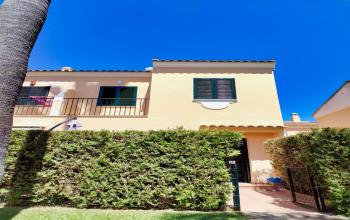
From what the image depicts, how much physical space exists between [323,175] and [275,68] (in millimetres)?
9594

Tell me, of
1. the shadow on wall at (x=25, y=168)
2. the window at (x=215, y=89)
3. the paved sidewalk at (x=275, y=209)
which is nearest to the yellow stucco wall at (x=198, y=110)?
the window at (x=215, y=89)

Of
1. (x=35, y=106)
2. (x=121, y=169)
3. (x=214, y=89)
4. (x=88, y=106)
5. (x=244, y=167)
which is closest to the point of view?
(x=121, y=169)

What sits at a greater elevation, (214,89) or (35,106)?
(214,89)

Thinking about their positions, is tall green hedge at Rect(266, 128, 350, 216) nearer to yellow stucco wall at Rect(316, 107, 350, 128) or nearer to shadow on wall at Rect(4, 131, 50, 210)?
shadow on wall at Rect(4, 131, 50, 210)

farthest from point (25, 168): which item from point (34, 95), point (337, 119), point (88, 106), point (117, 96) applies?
point (337, 119)

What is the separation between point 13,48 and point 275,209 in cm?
838

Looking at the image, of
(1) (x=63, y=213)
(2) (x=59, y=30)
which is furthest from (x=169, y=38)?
(1) (x=63, y=213)

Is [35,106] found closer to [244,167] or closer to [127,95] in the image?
[127,95]

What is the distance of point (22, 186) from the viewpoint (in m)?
6.18

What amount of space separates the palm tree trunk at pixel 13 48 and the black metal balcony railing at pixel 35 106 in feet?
38.2

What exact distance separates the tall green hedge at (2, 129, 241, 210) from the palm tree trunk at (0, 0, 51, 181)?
2664 millimetres

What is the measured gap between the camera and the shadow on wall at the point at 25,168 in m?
6.17

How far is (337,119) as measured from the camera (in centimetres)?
1424

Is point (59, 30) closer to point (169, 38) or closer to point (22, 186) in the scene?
point (169, 38)
